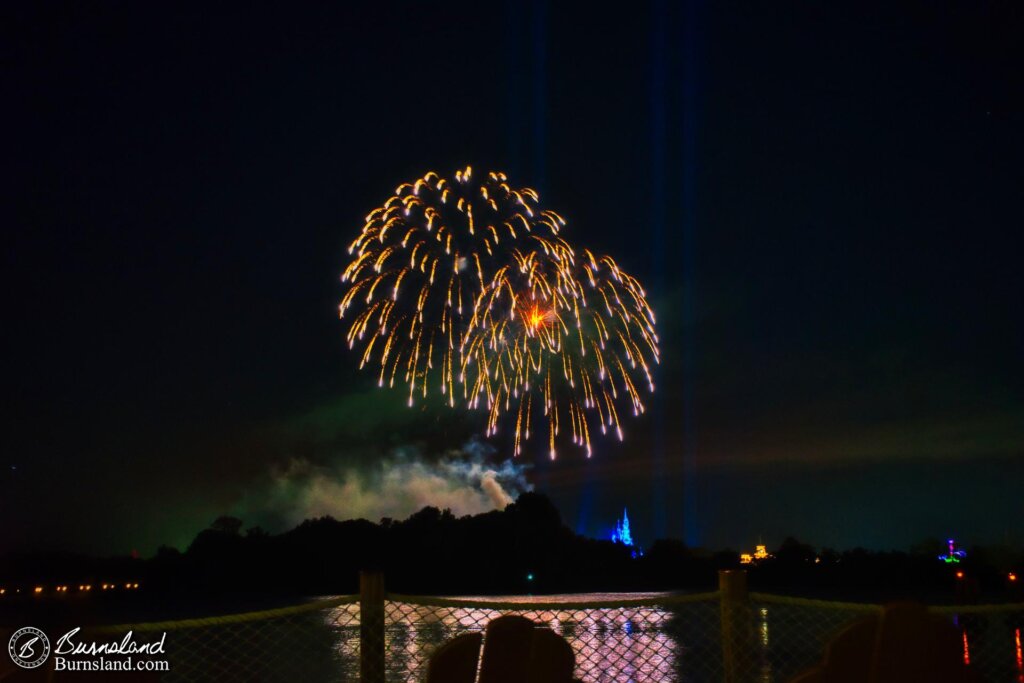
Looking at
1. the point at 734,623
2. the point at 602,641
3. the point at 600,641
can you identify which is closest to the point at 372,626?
the point at 734,623

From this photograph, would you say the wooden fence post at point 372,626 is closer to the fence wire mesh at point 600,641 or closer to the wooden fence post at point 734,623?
the fence wire mesh at point 600,641

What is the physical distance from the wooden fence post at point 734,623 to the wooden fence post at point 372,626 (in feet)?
7.35

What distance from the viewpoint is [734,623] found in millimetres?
6629

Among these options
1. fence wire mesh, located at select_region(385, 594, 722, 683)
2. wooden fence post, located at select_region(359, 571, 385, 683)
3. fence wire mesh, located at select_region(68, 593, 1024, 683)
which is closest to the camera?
wooden fence post, located at select_region(359, 571, 385, 683)

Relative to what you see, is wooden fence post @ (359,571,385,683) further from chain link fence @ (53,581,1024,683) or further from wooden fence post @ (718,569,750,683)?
wooden fence post @ (718,569,750,683)

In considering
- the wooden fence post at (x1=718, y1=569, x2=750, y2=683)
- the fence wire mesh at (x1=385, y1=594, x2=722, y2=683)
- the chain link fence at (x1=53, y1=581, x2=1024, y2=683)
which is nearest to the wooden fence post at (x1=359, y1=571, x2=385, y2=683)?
the chain link fence at (x1=53, y1=581, x2=1024, y2=683)

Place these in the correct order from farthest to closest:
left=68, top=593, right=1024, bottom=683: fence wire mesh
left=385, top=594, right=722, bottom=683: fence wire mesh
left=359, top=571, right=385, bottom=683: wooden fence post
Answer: left=385, top=594, right=722, bottom=683: fence wire mesh
left=68, top=593, right=1024, bottom=683: fence wire mesh
left=359, top=571, right=385, bottom=683: wooden fence post

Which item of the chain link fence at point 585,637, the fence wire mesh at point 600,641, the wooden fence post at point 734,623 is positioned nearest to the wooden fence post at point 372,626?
the chain link fence at point 585,637

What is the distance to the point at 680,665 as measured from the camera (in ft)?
114

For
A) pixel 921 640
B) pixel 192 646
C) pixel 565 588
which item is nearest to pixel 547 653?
pixel 921 640

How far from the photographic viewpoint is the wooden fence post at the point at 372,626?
595 centimetres

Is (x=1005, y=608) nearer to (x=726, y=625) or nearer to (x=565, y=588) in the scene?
(x=726, y=625)

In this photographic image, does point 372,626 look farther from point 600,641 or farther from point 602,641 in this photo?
point 600,641

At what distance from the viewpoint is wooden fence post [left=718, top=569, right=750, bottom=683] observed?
6621mm
